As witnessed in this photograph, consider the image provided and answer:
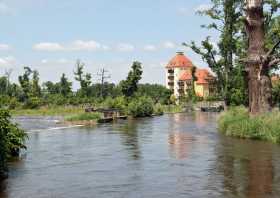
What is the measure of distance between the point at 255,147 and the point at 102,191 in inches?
437

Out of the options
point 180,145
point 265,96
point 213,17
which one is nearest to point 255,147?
point 180,145

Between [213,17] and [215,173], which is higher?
[213,17]

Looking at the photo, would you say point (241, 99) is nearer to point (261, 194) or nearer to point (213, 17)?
point (213, 17)

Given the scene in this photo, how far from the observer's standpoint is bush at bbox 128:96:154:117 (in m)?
63.2

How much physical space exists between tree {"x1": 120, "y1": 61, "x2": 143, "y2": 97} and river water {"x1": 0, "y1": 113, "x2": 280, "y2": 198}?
5111 centimetres

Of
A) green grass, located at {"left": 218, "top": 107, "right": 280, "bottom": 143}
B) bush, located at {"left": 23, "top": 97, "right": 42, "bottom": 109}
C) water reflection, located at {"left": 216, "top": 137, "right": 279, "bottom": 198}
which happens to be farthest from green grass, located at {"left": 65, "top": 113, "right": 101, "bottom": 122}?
bush, located at {"left": 23, "top": 97, "right": 42, "bottom": 109}

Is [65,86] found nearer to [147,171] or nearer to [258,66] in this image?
[258,66]

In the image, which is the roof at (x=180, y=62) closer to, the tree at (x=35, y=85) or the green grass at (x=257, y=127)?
the tree at (x=35, y=85)

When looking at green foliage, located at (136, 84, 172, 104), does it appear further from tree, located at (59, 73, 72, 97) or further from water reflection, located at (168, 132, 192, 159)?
water reflection, located at (168, 132, 192, 159)

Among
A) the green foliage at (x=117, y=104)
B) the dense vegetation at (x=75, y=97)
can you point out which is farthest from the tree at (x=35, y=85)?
the green foliage at (x=117, y=104)

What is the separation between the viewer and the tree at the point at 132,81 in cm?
7538

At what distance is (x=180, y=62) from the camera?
178 meters

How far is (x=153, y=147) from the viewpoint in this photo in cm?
2334

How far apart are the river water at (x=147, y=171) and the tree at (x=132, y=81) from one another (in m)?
51.1
